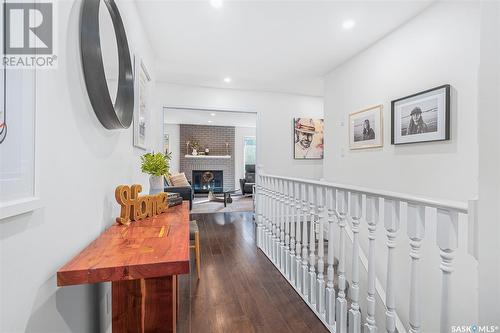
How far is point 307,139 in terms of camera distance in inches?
190

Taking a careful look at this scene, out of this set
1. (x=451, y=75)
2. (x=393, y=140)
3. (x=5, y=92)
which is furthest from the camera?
(x=393, y=140)

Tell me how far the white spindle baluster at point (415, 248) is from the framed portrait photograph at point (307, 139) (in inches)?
148

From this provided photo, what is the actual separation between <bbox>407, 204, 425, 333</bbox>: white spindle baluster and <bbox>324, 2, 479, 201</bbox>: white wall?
→ 4.32ft

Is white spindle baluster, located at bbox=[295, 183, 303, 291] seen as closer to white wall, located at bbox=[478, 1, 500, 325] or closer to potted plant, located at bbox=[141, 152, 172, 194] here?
potted plant, located at bbox=[141, 152, 172, 194]

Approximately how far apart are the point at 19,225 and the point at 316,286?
5.86 feet

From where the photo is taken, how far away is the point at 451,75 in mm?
1988

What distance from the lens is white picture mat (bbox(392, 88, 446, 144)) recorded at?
2.02m

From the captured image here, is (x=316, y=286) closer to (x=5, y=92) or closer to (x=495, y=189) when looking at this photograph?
(x=495, y=189)

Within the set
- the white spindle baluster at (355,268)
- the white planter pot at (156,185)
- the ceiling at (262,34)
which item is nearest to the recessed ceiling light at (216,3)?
the ceiling at (262,34)

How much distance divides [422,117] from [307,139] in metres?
2.67

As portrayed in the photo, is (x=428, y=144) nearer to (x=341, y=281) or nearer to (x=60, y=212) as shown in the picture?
(x=341, y=281)

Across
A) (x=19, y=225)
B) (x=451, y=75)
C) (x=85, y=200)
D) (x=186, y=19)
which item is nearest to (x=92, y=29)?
(x=85, y=200)

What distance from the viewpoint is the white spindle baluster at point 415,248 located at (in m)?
0.97

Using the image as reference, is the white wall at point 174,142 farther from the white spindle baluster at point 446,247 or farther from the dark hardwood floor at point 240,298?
the white spindle baluster at point 446,247
